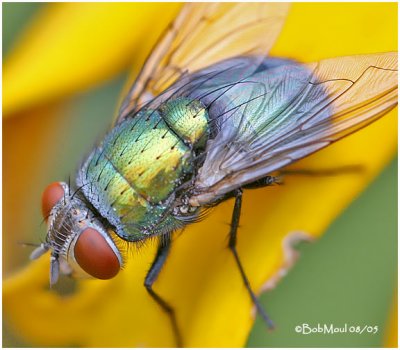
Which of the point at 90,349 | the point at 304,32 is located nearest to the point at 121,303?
the point at 90,349

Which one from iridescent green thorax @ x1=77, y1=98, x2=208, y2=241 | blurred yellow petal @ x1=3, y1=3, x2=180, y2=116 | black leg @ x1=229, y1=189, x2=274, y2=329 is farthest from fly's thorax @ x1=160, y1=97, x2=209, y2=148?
blurred yellow petal @ x1=3, y1=3, x2=180, y2=116

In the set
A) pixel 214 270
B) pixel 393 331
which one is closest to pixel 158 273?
pixel 214 270

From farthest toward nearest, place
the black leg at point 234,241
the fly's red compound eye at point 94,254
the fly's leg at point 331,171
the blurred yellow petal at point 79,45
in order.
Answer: the blurred yellow petal at point 79,45 < the fly's leg at point 331,171 < the black leg at point 234,241 < the fly's red compound eye at point 94,254

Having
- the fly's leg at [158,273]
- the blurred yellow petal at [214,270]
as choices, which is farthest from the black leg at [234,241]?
the fly's leg at [158,273]

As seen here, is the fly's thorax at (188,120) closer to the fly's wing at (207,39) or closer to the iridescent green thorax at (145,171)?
the iridescent green thorax at (145,171)

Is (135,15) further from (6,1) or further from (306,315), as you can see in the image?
(306,315)

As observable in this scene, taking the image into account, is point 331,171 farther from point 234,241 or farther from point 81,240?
point 81,240
